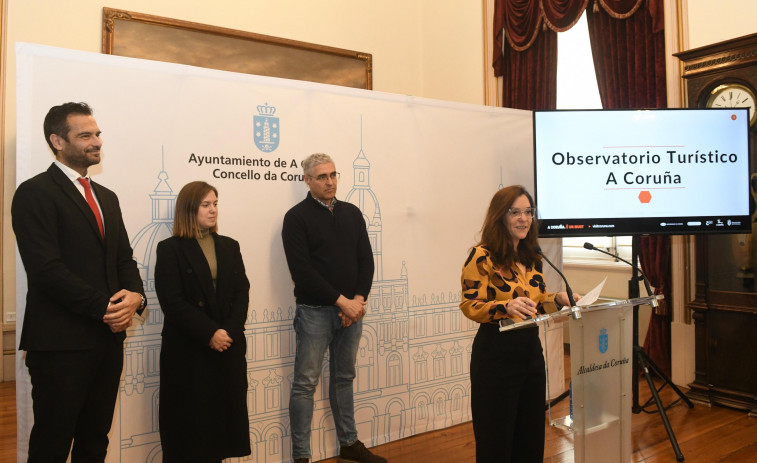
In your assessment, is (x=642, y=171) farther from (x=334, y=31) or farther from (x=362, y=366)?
(x=334, y=31)

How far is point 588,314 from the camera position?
2115 millimetres

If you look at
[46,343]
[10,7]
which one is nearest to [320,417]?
[46,343]

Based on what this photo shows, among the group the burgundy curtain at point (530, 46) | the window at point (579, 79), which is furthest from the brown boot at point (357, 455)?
the burgundy curtain at point (530, 46)

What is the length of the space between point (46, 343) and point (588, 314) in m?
1.99

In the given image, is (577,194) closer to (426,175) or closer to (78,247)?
(426,175)

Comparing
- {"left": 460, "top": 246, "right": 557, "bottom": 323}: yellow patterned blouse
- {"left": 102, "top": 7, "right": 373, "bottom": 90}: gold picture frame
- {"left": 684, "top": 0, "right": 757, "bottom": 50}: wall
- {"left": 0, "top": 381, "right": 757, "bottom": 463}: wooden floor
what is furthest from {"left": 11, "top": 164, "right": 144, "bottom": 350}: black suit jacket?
{"left": 684, "top": 0, "right": 757, "bottom": 50}: wall

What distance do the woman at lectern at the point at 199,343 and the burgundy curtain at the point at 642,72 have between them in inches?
135

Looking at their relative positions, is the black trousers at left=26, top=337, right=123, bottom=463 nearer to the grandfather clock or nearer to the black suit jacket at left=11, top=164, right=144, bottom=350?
the black suit jacket at left=11, top=164, right=144, bottom=350

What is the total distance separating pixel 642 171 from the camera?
3.68 meters

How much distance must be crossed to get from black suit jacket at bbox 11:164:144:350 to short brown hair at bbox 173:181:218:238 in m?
0.44

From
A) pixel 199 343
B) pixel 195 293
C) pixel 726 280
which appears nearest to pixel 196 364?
pixel 199 343

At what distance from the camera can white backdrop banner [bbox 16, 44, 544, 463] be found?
2711 mm

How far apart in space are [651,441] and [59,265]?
3.26 metres

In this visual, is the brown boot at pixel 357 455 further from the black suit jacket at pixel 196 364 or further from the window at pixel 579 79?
the window at pixel 579 79
